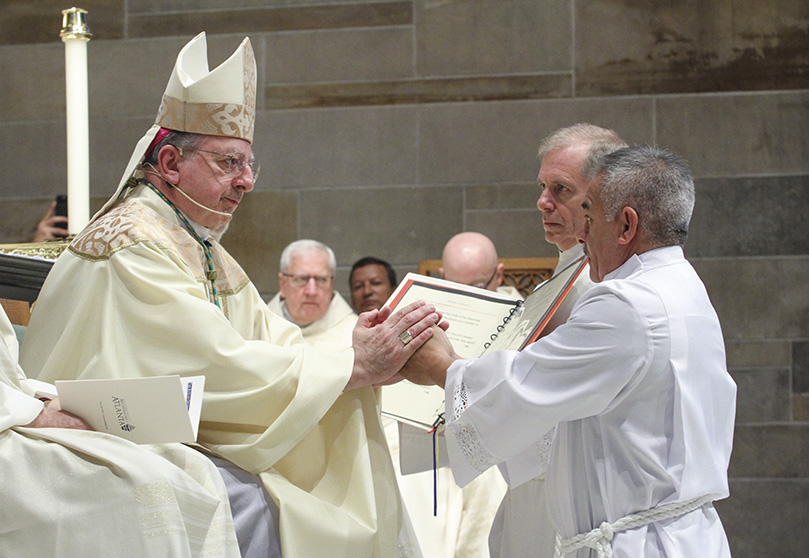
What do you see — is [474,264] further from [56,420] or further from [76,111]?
[56,420]

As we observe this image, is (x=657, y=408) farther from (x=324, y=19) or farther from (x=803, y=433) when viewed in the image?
(x=324, y=19)

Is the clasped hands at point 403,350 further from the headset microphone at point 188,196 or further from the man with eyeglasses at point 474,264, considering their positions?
the man with eyeglasses at point 474,264

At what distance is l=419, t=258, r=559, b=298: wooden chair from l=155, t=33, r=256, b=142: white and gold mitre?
2835 mm

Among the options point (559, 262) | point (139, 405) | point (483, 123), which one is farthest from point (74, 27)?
point (483, 123)

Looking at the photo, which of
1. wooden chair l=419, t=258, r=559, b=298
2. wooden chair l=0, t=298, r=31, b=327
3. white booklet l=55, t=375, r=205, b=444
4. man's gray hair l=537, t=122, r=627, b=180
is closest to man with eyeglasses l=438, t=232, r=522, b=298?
wooden chair l=419, t=258, r=559, b=298

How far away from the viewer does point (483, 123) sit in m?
6.38

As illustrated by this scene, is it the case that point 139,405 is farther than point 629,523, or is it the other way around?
point 629,523

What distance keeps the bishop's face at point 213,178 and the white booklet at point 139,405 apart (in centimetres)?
91

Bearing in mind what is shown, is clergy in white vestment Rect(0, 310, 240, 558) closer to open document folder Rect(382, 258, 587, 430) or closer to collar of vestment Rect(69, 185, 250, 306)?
collar of vestment Rect(69, 185, 250, 306)

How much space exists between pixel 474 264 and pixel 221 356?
3.06 m

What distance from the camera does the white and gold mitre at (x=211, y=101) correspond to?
3174 mm

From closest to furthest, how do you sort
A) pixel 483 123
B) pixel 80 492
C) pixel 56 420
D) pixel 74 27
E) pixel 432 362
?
pixel 80 492 → pixel 56 420 → pixel 432 362 → pixel 74 27 → pixel 483 123

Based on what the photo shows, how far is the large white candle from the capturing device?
349 centimetres

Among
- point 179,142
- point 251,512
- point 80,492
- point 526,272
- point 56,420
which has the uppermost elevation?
point 179,142
